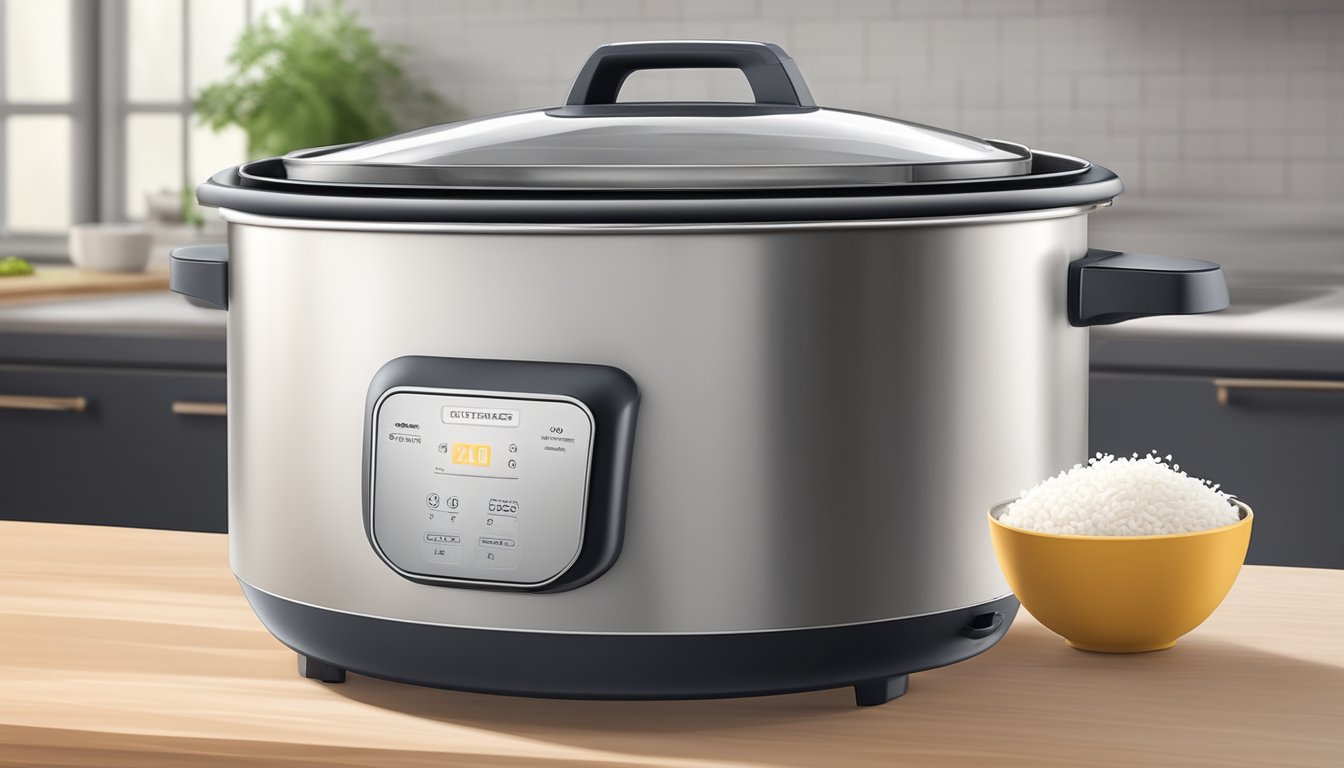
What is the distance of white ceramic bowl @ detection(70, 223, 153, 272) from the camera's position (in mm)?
2689

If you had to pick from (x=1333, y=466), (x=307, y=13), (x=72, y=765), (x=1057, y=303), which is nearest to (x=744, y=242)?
(x=1057, y=303)

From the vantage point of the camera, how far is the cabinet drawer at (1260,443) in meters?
1.89

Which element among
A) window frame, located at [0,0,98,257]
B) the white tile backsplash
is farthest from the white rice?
window frame, located at [0,0,98,257]

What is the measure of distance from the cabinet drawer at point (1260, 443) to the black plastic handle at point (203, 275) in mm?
1409

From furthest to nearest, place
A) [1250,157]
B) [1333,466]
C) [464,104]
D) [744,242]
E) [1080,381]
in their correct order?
[464,104] → [1250,157] → [1333,466] → [1080,381] → [744,242]

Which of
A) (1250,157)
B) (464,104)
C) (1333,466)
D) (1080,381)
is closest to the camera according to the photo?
(1080,381)

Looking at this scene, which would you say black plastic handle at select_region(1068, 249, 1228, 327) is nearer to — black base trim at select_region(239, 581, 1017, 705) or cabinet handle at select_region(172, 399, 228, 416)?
black base trim at select_region(239, 581, 1017, 705)

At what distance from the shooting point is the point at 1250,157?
247cm

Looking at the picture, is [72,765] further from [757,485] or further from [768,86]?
[768,86]

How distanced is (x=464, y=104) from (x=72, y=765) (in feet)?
7.36

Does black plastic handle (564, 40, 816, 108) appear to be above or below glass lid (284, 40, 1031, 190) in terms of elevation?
above

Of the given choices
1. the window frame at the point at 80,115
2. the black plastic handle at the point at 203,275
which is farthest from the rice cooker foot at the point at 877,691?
the window frame at the point at 80,115

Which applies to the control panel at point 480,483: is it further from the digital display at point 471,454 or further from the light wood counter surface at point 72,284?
the light wood counter surface at point 72,284

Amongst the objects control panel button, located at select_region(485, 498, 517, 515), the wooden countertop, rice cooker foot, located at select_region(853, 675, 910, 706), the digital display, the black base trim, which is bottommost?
the wooden countertop
